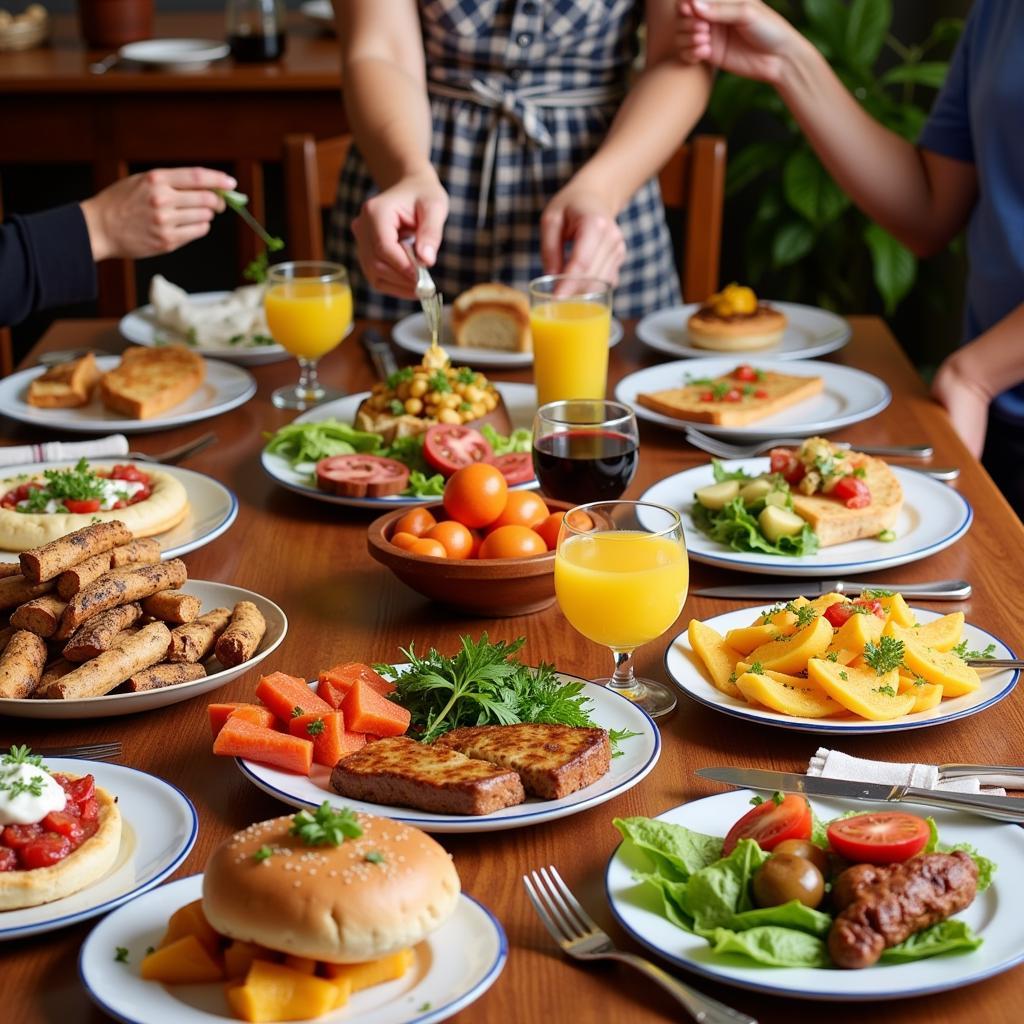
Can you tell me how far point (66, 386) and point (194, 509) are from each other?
623mm

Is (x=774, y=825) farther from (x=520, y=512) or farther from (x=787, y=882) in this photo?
(x=520, y=512)

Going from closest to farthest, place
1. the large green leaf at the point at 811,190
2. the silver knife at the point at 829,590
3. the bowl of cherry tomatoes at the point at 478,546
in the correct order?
the bowl of cherry tomatoes at the point at 478,546 → the silver knife at the point at 829,590 → the large green leaf at the point at 811,190

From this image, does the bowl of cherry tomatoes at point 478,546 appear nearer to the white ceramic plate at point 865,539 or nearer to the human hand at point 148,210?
the white ceramic plate at point 865,539

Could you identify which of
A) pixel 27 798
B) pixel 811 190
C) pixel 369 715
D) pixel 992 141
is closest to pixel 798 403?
pixel 992 141

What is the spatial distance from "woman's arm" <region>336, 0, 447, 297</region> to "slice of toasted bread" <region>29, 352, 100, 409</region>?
564mm

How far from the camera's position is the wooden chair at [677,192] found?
131 inches

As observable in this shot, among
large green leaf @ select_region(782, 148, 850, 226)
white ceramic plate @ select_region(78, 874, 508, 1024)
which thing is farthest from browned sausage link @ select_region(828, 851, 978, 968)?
large green leaf @ select_region(782, 148, 850, 226)

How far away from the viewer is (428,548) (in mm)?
1726

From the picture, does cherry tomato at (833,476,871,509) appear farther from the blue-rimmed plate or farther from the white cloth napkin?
the white cloth napkin

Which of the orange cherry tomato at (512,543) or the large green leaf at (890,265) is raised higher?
the orange cherry tomato at (512,543)

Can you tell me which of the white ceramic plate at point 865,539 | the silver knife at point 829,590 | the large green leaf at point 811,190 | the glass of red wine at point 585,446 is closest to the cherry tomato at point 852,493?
the white ceramic plate at point 865,539

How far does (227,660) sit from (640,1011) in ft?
2.20

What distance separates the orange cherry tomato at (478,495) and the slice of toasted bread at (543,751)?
0.46 metres

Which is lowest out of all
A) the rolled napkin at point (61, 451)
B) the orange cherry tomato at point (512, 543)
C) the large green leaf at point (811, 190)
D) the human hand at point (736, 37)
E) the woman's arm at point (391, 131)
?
the large green leaf at point (811, 190)
